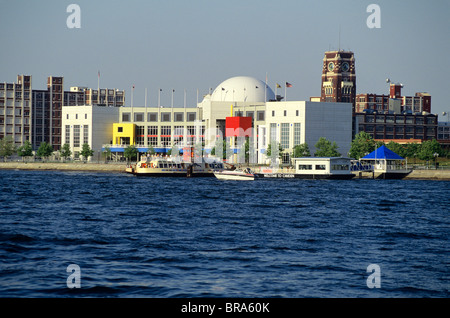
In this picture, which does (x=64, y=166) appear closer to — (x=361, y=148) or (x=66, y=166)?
(x=66, y=166)

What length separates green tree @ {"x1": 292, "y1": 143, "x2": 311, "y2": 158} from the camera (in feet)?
516

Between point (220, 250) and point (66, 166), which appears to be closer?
point (220, 250)

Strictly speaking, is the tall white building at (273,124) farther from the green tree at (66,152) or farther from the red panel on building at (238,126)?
the green tree at (66,152)

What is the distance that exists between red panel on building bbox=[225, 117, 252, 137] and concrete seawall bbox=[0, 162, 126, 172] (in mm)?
28332

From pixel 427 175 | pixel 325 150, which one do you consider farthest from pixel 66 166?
pixel 427 175

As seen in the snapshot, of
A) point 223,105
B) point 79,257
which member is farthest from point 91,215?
point 223,105

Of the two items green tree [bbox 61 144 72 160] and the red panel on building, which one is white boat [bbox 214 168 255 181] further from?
green tree [bbox 61 144 72 160]

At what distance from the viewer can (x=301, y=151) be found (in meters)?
158

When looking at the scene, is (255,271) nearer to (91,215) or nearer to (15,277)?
(15,277)

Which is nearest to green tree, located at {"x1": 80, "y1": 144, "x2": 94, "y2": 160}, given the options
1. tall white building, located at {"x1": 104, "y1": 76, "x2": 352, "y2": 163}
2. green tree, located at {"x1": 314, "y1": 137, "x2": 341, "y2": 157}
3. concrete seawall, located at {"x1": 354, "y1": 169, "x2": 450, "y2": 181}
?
tall white building, located at {"x1": 104, "y1": 76, "x2": 352, "y2": 163}

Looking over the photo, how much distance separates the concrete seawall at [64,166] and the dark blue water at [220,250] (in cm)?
11126

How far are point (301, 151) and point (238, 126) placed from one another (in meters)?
24.9
